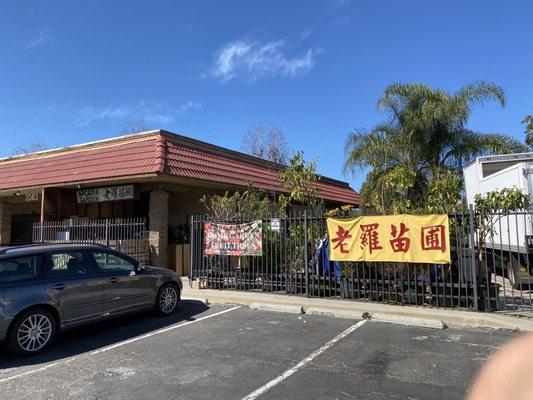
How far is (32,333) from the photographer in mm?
6562

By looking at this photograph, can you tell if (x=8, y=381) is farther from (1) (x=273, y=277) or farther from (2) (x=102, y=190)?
(2) (x=102, y=190)

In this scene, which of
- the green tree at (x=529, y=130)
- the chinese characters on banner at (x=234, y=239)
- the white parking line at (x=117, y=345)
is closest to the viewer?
the white parking line at (x=117, y=345)

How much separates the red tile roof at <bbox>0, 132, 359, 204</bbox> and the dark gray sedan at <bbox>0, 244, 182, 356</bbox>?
215 inches

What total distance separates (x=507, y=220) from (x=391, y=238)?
7.53ft

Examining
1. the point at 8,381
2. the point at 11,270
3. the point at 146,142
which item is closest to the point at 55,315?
the point at 11,270

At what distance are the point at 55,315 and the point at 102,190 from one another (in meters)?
9.52

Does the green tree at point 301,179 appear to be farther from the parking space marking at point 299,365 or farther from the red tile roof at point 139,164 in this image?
the parking space marking at point 299,365

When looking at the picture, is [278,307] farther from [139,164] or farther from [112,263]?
[139,164]

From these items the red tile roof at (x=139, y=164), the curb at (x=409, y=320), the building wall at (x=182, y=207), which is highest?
the red tile roof at (x=139, y=164)

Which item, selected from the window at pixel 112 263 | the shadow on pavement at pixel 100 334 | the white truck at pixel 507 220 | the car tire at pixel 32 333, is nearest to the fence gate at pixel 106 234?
the shadow on pavement at pixel 100 334

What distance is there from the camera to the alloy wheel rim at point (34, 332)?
21.2 ft

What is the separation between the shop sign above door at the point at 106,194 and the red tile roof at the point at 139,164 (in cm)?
82

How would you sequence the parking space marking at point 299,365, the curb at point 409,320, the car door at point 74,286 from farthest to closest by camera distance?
1. the curb at point 409,320
2. the car door at point 74,286
3. the parking space marking at point 299,365

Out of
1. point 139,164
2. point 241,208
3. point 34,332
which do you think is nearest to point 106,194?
point 139,164
